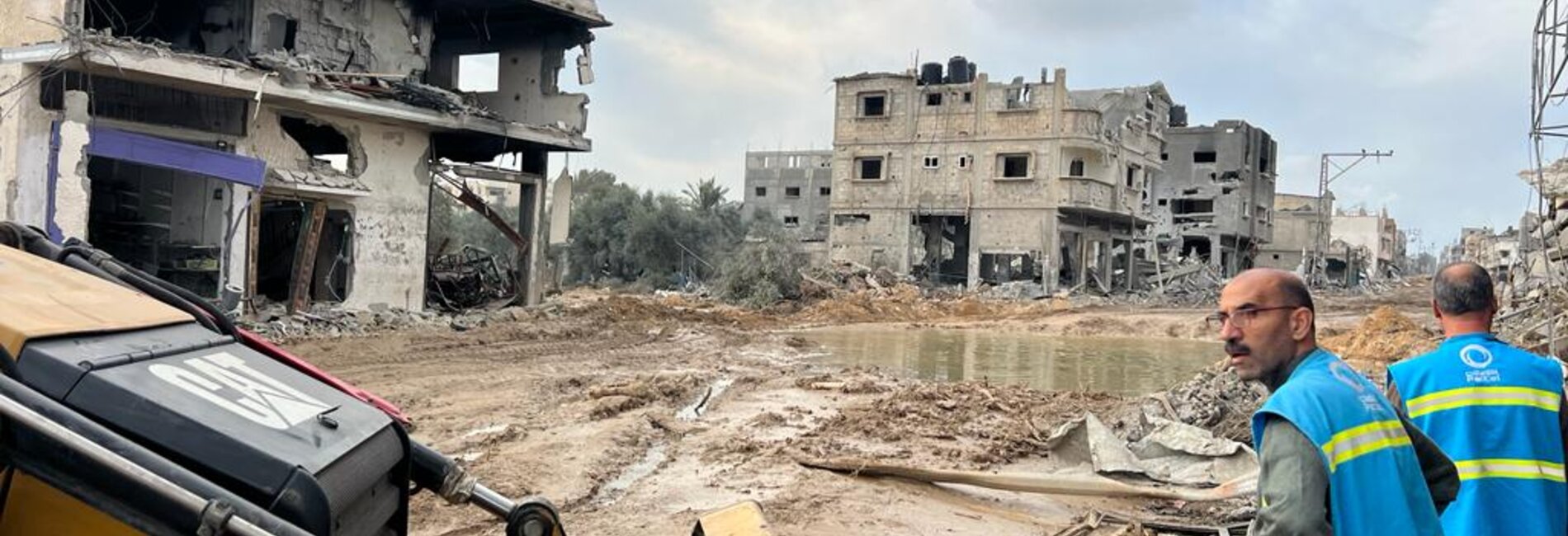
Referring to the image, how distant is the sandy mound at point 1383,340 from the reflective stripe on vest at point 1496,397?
1626cm

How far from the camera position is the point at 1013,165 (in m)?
38.6

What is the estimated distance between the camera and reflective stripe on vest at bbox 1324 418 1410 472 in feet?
7.63

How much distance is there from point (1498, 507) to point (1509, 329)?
9728 millimetres

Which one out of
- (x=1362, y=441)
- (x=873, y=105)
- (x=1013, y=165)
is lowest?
(x=1362, y=441)

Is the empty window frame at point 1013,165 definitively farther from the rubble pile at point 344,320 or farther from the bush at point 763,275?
the rubble pile at point 344,320

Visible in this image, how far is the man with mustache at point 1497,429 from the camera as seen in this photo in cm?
334

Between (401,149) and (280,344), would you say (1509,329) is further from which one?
(401,149)

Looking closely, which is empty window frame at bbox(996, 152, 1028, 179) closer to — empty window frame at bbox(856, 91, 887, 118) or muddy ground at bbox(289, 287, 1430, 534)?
empty window frame at bbox(856, 91, 887, 118)

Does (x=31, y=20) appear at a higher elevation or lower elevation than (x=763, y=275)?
higher

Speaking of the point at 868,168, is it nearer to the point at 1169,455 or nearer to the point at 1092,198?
the point at 1092,198

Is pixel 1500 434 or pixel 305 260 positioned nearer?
pixel 1500 434

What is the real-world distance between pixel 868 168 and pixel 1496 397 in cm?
Answer: 3820

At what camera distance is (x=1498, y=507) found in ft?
11.0

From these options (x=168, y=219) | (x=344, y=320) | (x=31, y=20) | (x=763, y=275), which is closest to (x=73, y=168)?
(x=31, y=20)
